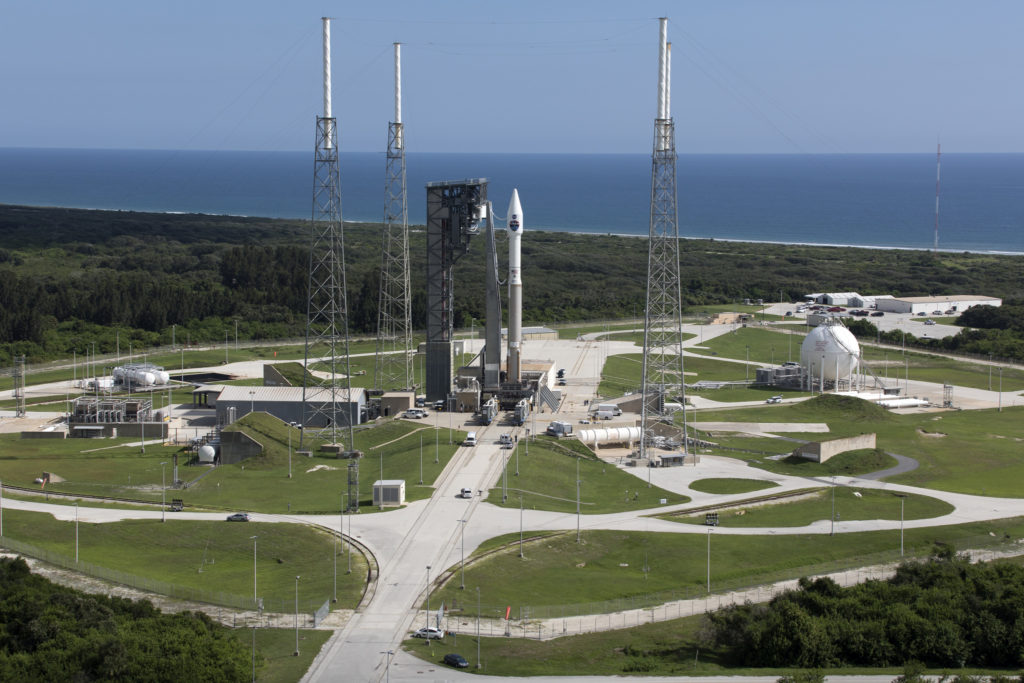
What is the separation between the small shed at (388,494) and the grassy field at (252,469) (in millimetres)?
790

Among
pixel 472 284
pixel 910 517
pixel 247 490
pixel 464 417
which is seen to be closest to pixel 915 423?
pixel 910 517

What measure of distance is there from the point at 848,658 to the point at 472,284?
147725mm

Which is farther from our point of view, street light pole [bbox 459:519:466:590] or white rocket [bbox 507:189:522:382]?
white rocket [bbox 507:189:522:382]

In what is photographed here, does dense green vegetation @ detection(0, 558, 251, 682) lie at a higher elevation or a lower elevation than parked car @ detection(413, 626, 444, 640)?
higher

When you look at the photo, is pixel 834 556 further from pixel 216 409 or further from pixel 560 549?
pixel 216 409

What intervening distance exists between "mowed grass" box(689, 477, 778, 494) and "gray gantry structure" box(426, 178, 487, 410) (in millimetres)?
26092

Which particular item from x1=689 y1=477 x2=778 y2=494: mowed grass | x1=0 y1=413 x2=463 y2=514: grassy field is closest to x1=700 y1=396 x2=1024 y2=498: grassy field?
x1=689 y1=477 x2=778 y2=494: mowed grass

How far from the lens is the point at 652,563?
63781 mm

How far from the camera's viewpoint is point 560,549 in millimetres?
65125

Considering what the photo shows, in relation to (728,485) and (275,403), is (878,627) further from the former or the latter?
(275,403)

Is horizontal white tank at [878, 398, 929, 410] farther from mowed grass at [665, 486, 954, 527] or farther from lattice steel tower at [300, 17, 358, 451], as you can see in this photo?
lattice steel tower at [300, 17, 358, 451]

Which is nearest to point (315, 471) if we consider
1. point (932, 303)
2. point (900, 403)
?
point (900, 403)

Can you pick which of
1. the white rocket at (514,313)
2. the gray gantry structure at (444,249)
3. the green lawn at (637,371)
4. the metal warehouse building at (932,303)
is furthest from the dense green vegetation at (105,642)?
the metal warehouse building at (932,303)

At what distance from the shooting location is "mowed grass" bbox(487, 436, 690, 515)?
74062 millimetres
